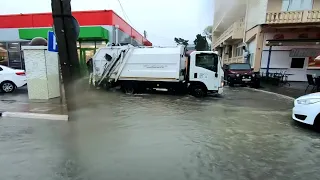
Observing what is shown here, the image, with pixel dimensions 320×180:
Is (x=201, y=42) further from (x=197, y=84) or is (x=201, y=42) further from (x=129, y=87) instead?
(x=197, y=84)

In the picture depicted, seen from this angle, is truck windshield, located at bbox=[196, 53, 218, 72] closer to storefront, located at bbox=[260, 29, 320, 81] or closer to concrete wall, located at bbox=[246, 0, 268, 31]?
concrete wall, located at bbox=[246, 0, 268, 31]

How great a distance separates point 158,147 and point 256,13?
18.6 m

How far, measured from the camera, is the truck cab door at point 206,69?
10.7 m

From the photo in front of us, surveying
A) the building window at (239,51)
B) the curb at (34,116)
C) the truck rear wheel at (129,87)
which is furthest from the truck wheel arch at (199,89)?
the building window at (239,51)

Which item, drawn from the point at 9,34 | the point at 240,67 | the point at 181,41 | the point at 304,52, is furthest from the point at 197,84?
the point at 181,41

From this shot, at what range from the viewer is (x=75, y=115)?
583 centimetres

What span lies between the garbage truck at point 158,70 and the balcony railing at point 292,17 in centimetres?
970

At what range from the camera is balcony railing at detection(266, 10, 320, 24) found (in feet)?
54.8

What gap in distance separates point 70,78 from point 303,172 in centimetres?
424

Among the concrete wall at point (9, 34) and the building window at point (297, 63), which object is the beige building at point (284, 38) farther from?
the concrete wall at point (9, 34)

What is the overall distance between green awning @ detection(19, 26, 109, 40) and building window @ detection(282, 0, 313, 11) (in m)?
14.7

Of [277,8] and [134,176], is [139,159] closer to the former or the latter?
[134,176]

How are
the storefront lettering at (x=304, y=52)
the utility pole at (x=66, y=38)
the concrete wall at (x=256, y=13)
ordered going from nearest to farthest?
the utility pole at (x=66, y=38) → the concrete wall at (x=256, y=13) → the storefront lettering at (x=304, y=52)

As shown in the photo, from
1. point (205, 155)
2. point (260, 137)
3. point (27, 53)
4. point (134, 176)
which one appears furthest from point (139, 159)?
point (27, 53)
